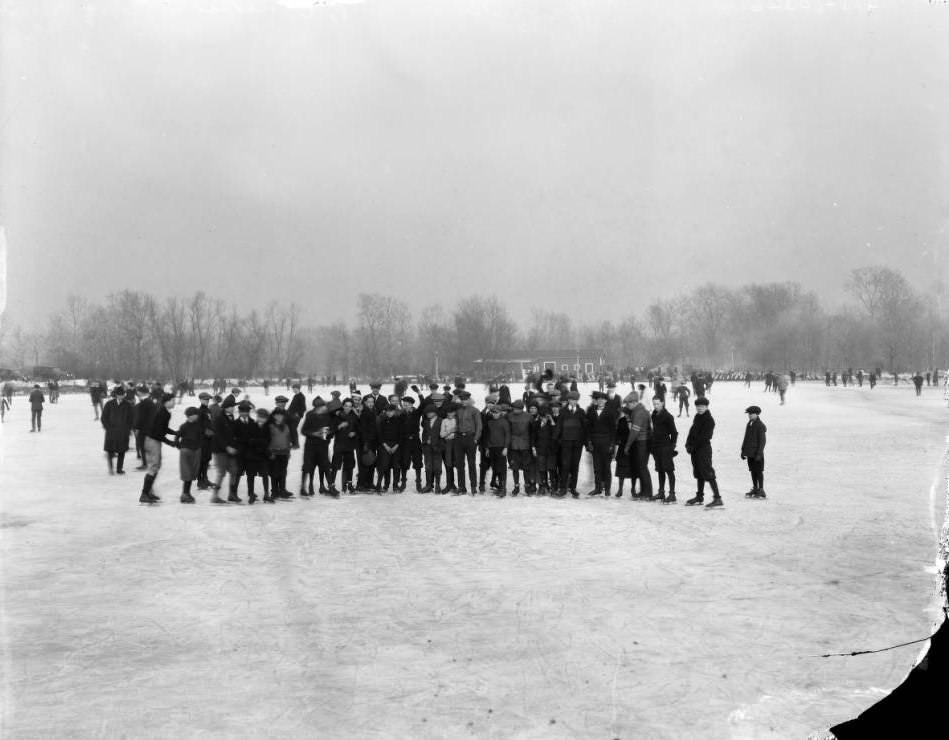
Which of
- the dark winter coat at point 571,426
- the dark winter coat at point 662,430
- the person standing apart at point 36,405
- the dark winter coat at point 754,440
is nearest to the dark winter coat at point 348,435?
the dark winter coat at point 571,426

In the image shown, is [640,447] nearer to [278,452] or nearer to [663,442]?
[663,442]

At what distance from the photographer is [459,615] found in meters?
5.95

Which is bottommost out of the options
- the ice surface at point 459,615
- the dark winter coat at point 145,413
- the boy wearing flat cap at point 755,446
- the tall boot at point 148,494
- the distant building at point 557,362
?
the ice surface at point 459,615

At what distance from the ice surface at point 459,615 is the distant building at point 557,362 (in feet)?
131

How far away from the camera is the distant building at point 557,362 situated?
5509 centimetres

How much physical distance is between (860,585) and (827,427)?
18.5 metres

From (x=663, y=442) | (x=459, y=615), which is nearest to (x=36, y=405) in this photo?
(x=663, y=442)

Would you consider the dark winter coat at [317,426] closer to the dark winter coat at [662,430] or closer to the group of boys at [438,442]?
the group of boys at [438,442]

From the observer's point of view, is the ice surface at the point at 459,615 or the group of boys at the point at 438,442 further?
the group of boys at the point at 438,442

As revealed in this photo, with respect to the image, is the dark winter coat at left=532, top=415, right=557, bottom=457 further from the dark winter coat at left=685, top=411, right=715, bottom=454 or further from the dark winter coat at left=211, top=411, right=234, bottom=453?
the dark winter coat at left=211, top=411, right=234, bottom=453

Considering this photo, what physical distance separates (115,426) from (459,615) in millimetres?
12169

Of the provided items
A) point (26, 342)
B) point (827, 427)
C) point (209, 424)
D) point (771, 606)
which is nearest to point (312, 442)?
point (209, 424)

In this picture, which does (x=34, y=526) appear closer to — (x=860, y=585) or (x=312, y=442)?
(x=312, y=442)

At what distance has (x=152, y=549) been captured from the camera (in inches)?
332
